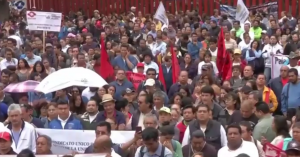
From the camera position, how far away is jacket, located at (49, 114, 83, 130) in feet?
37.7

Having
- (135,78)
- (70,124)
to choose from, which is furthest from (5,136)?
(135,78)

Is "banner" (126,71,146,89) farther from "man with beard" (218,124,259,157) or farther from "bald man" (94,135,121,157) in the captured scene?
"bald man" (94,135,121,157)

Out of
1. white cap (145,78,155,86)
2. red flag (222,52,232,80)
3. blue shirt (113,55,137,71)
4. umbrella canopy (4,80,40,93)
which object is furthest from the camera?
blue shirt (113,55,137,71)

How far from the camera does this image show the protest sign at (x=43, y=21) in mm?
20719

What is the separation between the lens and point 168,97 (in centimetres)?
1516

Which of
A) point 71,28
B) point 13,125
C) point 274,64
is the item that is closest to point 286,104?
point 274,64

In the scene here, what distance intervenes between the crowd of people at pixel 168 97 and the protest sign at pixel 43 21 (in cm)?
46

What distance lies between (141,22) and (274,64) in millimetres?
10479

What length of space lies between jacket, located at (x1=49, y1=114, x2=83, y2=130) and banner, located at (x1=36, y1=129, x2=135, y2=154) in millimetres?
467

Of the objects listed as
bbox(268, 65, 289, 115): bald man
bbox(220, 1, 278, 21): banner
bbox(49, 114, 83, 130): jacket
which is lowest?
bbox(49, 114, 83, 130): jacket

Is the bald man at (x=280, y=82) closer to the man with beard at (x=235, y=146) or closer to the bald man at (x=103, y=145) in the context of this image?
the man with beard at (x=235, y=146)

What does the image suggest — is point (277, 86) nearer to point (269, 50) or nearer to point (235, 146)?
point (269, 50)

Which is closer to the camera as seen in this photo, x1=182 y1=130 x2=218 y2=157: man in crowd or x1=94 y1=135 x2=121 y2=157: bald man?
x1=94 y1=135 x2=121 y2=157: bald man

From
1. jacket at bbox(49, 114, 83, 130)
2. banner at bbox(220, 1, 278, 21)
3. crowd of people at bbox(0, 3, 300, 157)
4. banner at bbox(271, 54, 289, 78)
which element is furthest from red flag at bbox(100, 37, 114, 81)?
banner at bbox(220, 1, 278, 21)
